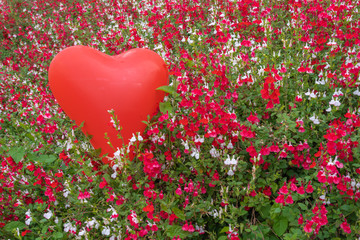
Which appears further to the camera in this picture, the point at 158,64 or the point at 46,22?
the point at 46,22

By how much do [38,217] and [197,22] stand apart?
3397mm

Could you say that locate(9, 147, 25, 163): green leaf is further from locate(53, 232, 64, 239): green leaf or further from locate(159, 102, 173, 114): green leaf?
locate(159, 102, 173, 114): green leaf

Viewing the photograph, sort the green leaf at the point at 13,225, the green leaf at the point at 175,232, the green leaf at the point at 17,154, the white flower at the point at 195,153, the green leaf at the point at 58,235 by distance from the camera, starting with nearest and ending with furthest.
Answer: the green leaf at the point at 175,232, the white flower at the point at 195,153, the green leaf at the point at 58,235, the green leaf at the point at 17,154, the green leaf at the point at 13,225

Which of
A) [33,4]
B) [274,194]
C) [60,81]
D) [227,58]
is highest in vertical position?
[33,4]

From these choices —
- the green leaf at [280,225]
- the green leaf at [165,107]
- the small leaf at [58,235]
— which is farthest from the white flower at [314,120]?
the small leaf at [58,235]

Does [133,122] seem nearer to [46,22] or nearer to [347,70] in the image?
[347,70]

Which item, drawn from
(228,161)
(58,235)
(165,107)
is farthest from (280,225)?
(58,235)

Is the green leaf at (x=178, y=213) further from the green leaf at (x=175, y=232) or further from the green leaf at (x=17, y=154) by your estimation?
the green leaf at (x=17, y=154)

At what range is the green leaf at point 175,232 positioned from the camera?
197 centimetres

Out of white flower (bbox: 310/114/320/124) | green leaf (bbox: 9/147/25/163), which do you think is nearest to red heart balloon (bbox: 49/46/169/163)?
green leaf (bbox: 9/147/25/163)

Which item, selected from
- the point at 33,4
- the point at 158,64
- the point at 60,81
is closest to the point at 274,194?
the point at 158,64

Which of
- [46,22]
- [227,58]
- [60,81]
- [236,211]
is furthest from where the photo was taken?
[46,22]

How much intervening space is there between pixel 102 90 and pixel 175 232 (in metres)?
1.34

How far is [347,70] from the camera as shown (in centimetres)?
232
